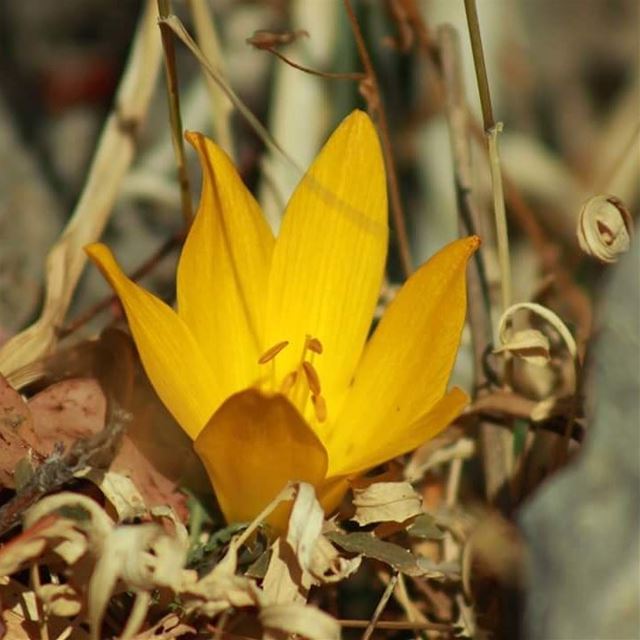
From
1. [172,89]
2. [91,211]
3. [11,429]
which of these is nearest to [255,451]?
[11,429]

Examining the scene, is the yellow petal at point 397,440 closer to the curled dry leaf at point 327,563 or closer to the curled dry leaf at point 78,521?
the curled dry leaf at point 327,563

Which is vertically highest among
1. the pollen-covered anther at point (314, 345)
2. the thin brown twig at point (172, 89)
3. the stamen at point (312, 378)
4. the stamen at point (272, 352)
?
the thin brown twig at point (172, 89)

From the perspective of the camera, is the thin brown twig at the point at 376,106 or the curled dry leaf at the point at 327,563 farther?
the thin brown twig at the point at 376,106

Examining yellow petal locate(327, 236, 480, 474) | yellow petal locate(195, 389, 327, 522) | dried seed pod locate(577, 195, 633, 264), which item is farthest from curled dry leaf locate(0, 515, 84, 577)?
dried seed pod locate(577, 195, 633, 264)

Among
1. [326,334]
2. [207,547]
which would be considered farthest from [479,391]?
[207,547]

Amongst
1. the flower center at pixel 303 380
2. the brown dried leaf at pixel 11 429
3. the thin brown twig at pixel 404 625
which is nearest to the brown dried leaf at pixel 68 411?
the brown dried leaf at pixel 11 429

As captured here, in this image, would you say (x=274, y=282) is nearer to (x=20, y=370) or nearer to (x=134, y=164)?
(x=20, y=370)
